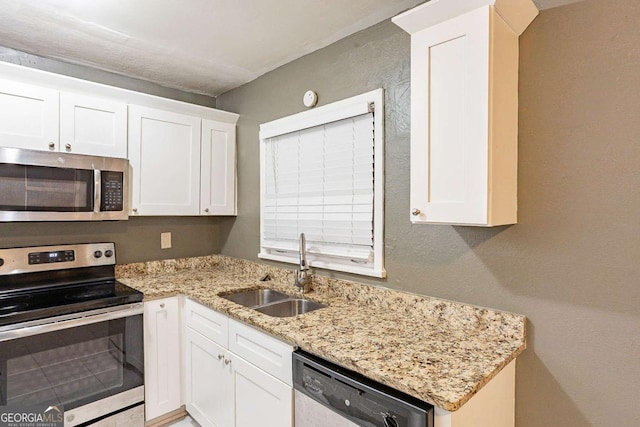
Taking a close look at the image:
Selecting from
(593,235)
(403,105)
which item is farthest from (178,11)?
(593,235)

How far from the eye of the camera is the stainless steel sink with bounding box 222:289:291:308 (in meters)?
2.28

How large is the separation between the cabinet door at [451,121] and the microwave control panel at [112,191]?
1.93m

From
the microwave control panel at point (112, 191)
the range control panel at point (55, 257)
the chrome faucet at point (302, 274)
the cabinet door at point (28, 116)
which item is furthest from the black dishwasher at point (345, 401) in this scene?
the cabinet door at point (28, 116)

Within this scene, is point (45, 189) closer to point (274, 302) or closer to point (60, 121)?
point (60, 121)

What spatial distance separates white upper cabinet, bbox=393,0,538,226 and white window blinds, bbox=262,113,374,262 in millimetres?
528

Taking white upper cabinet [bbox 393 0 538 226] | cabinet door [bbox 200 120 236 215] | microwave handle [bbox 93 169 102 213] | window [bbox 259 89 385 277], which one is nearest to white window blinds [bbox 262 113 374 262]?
window [bbox 259 89 385 277]

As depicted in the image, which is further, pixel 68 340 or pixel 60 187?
pixel 60 187

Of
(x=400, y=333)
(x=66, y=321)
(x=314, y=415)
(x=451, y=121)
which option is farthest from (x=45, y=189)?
(x=451, y=121)

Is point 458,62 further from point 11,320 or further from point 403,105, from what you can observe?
point 11,320

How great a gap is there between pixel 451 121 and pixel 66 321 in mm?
2068

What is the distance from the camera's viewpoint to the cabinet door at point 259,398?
1518 millimetres

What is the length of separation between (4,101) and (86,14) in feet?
2.18

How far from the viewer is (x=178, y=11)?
180 cm

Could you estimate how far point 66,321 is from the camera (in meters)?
1.82
